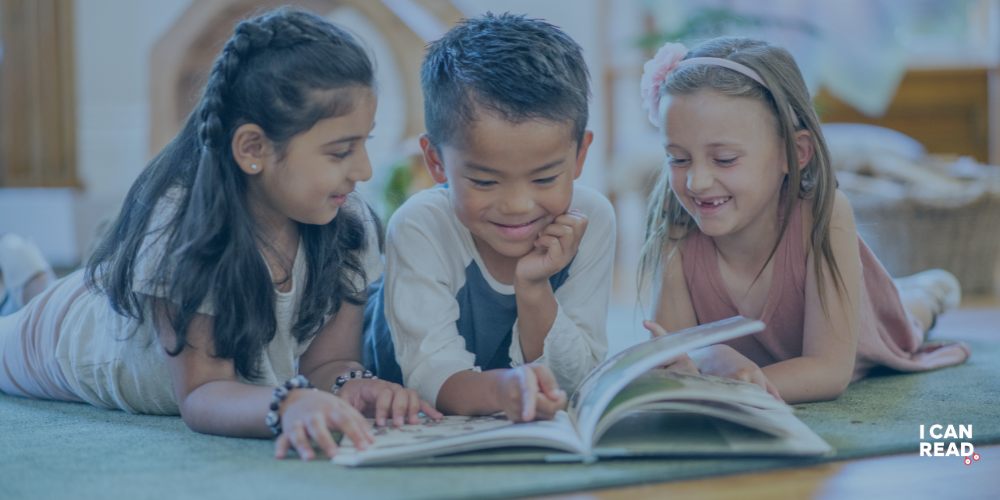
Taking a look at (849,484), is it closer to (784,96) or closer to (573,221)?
(573,221)

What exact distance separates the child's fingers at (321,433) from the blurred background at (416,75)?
6.57 feet

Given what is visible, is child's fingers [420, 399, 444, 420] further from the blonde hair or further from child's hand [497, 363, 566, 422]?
the blonde hair

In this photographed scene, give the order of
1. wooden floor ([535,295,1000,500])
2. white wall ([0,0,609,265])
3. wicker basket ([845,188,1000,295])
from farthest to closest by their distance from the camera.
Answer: white wall ([0,0,609,265])
wicker basket ([845,188,1000,295])
wooden floor ([535,295,1000,500])

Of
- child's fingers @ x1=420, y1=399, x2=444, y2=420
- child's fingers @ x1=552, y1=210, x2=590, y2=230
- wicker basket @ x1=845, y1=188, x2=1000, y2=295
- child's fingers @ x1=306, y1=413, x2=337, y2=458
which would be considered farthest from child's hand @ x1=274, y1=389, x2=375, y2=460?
wicker basket @ x1=845, y1=188, x2=1000, y2=295

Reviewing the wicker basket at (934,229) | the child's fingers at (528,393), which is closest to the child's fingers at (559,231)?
the child's fingers at (528,393)

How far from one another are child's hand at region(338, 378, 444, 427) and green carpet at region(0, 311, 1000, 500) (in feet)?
0.33

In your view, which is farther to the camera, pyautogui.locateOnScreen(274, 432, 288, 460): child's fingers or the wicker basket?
the wicker basket

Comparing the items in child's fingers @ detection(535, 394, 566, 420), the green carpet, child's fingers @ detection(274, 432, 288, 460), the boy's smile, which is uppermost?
the boy's smile

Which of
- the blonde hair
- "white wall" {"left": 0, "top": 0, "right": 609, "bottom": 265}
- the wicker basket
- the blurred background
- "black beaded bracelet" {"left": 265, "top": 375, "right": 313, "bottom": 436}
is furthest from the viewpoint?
"white wall" {"left": 0, "top": 0, "right": 609, "bottom": 265}

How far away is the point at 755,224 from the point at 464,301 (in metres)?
0.41

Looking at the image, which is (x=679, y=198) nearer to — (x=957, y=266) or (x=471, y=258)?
(x=471, y=258)

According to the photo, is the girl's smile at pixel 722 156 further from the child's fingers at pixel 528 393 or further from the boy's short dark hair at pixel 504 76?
the child's fingers at pixel 528 393

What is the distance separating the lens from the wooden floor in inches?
24.6

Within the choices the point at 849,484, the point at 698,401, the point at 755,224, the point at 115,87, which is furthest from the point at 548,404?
the point at 115,87
